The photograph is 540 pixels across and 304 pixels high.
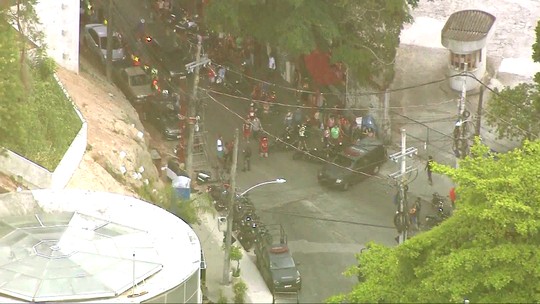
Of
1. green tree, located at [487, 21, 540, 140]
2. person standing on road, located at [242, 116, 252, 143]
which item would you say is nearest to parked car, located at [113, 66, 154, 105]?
person standing on road, located at [242, 116, 252, 143]

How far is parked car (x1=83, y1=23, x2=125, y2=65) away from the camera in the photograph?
59.2 m

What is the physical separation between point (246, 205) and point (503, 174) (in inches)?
605

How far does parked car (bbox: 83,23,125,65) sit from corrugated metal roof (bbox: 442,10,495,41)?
13.6 m

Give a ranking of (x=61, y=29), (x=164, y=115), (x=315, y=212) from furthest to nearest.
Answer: (x=164, y=115) → (x=61, y=29) → (x=315, y=212)

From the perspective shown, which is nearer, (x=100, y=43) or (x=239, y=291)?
(x=239, y=291)

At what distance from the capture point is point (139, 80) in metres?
58.2

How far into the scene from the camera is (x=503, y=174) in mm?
37625

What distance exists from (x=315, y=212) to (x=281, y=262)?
5.57m

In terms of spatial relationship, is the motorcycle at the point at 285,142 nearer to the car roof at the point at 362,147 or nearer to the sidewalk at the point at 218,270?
the car roof at the point at 362,147

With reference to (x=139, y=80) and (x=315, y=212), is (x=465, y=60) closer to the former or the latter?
(x=315, y=212)

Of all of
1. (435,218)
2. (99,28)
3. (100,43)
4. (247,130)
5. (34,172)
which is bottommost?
(435,218)

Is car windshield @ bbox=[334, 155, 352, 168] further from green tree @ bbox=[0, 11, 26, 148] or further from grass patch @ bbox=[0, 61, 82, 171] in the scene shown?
green tree @ bbox=[0, 11, 26, 148]

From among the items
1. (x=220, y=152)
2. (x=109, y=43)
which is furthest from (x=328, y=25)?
(x=109, y=43)

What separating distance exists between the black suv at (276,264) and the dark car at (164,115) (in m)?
7.84
